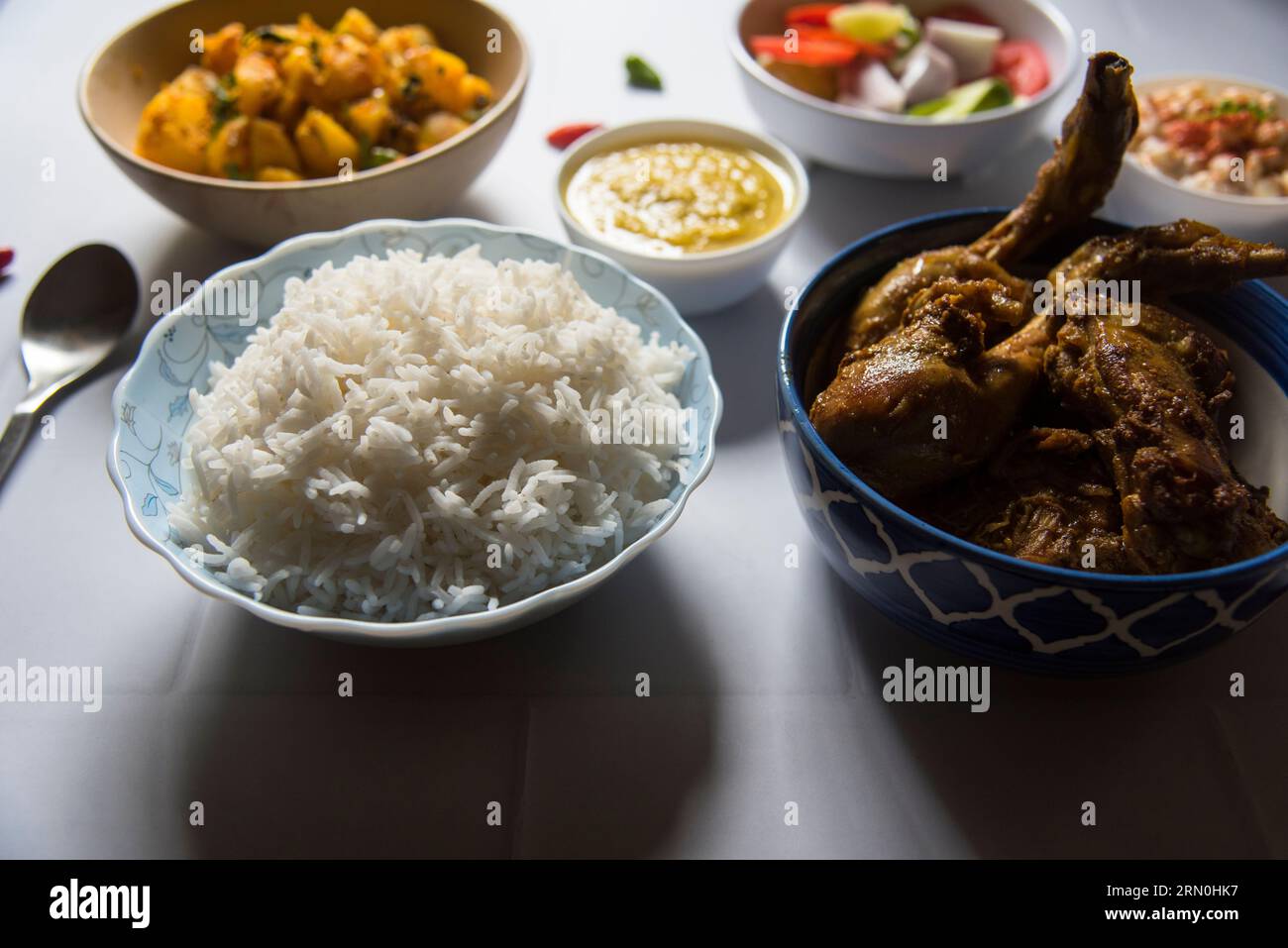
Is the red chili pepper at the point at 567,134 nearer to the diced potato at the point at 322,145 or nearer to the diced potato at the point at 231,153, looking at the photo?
the diced potato at the point at 322,145

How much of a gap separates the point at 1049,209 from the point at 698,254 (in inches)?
24.9

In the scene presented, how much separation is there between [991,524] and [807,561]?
0.35m

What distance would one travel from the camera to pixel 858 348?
1437 millimetres

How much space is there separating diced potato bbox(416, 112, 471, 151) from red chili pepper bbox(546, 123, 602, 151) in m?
0.36

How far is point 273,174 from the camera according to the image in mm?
1932

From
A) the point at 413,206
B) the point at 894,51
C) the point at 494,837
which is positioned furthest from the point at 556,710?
the point at 894,51

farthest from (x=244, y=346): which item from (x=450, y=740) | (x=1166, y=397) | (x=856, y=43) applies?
(x=856, y=43)

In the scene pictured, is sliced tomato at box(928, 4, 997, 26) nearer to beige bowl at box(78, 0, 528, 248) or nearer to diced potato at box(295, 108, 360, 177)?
beige bowl at box(78, 0, 528, 248)

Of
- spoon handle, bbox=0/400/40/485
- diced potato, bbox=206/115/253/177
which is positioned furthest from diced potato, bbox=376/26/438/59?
spoon handle, bbox=0/400/40/485

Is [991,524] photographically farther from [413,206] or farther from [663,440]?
[413,206]

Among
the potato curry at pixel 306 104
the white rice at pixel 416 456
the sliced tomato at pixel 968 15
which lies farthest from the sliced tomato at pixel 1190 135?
the potato curry at pixel 306 104

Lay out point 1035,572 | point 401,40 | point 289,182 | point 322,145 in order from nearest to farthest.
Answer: point 1035,572, point 289,182, point 322,145, point 401,40

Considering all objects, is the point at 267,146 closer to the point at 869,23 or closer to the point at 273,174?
the point at 273,174

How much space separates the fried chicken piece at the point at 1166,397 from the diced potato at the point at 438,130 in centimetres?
127
